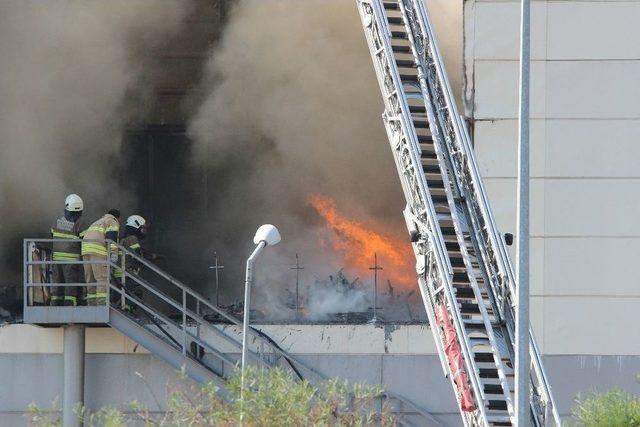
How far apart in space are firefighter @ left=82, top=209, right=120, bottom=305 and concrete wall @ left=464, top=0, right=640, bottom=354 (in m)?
5.05

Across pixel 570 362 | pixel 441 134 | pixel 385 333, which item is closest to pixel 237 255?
pixel 385 333

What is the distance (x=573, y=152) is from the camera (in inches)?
840

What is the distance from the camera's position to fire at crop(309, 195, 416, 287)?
2383 cm

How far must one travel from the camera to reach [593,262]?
21234 mm

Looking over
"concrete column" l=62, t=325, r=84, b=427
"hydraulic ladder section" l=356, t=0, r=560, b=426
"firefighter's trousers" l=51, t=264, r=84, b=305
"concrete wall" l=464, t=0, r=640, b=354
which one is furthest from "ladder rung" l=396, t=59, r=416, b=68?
"concrete column" l=62, t=325, r=84, b=427

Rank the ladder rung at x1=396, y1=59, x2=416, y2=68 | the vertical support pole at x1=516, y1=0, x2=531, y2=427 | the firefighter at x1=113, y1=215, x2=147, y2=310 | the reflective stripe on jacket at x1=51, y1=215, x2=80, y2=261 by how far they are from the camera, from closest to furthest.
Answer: the vertical support pole at x1=516, y1=0, x2=531, y2=427 → the ladder rung at x1=396, y1=59, x2=416, y2=68 → the reflective stripe on jacket at x1=51, y1=215, x2=80, y2=261 → the firefighter at x1=113, y1=215, x2=147, y2=310

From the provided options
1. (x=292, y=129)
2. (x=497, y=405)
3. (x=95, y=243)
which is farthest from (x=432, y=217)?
(x=292, y=129)

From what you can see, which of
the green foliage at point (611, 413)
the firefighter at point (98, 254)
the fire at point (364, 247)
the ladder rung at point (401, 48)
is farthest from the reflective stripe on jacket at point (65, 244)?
the green foliage at point (611, 413)

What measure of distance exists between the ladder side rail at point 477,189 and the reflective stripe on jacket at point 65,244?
571 cm

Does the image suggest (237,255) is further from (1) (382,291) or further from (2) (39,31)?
(2) (39,31)

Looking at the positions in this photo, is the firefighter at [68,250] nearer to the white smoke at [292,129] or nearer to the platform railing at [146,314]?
the platform railing at [146,314]

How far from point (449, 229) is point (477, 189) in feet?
1.87

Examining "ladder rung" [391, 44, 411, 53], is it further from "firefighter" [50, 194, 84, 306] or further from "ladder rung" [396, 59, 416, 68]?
"firefighter" [50, 194, 84, 306]

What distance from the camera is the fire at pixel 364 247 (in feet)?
78.2
